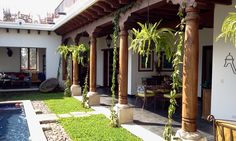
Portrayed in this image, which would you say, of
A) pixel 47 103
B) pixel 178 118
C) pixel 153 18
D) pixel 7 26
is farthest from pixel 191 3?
pixel 7 26

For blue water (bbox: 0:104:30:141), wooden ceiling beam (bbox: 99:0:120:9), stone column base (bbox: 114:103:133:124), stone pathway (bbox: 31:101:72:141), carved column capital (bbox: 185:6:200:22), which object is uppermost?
wooden ceiling beam (bbox: 99:0:120:9)

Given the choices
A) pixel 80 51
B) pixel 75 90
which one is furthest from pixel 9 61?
pixel 80 51

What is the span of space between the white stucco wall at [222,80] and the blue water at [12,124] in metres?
4.36

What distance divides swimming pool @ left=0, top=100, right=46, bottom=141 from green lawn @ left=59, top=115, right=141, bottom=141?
704 millimetres

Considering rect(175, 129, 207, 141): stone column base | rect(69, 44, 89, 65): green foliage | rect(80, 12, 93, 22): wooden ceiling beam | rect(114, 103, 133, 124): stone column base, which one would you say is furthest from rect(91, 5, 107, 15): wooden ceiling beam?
rect(175, 129, 207, 141): stone column base

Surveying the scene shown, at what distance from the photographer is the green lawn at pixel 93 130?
18.7 feet

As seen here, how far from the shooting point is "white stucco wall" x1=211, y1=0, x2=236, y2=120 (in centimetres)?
543

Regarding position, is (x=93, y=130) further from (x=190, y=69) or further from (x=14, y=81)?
(x=14, y=81)

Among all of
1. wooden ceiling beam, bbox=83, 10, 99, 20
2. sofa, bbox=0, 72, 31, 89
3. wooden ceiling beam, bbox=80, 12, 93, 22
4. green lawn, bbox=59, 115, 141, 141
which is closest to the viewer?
green lawn, bbox=59, 115, 141, 141

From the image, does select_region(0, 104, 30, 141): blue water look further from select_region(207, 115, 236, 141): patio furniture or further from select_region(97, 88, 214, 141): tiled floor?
select_region(207, 115, 236, 141): patio furniture

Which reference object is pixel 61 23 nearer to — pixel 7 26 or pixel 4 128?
pixel 7 26

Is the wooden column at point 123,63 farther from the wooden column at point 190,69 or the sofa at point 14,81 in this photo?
the sofa at point 14,81

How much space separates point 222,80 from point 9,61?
14.9 m

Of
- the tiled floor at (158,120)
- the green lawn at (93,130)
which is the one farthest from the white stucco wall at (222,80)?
the green lawn at (93,130)
